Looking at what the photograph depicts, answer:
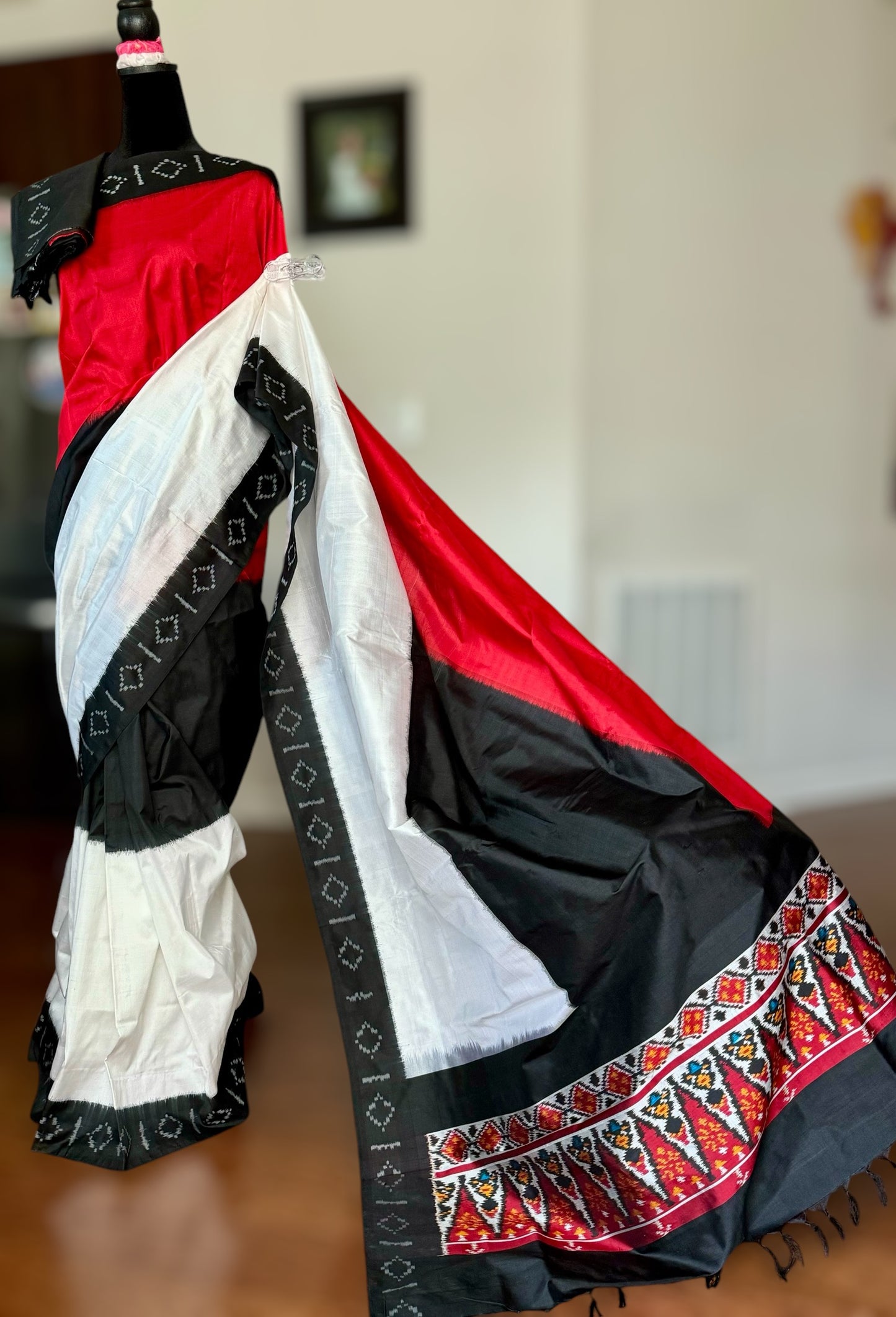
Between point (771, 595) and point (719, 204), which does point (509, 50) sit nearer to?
point (719, 204)

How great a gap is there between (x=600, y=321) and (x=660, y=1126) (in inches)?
87.7

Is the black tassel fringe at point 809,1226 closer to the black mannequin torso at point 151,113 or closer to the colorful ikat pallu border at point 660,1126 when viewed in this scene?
the colorful ikat pallu border at point 660,1126

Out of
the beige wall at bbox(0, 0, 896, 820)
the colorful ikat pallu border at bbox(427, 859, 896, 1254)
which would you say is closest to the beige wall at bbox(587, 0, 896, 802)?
the beige wall at bbox(0, 0, 896, 820)

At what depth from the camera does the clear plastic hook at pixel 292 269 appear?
1507 mm

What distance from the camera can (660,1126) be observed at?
1315mm

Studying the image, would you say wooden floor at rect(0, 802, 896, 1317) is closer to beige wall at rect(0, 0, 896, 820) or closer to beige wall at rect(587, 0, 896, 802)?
beige wall at rect(0, 0, 896, 820)

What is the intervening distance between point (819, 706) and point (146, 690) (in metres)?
2.46

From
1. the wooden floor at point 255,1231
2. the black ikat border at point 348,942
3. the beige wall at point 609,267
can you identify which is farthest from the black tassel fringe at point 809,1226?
the beige wall at point 609,267

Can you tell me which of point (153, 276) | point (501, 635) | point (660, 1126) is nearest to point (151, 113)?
point (153, 276)

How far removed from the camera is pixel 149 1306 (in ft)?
4.28

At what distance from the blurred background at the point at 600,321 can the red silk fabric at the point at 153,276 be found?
1.37 metres

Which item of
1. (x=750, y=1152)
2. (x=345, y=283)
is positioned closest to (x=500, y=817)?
(x=750, y=1152)

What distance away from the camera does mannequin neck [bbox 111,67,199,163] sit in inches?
61.0

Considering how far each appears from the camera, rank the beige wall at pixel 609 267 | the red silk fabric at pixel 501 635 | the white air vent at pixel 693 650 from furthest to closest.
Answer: the white air vent at pixel 693 650
the beige wall at pixel 609 267
the red silk fabric at pixel 501 635
